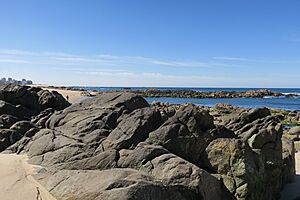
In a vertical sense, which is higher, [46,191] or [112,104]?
[112,104]

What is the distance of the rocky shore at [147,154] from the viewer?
855 cm

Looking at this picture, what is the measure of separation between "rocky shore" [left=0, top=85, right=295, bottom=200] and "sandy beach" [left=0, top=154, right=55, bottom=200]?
260 mm

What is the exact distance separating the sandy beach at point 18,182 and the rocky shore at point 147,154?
0.26 metres

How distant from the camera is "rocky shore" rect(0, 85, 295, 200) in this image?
8547 mm

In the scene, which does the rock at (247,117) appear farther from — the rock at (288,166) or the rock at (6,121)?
the rock at (6,121)

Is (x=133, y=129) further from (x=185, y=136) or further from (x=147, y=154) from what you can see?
(x=147, y=154)

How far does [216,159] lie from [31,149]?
710 centimetres

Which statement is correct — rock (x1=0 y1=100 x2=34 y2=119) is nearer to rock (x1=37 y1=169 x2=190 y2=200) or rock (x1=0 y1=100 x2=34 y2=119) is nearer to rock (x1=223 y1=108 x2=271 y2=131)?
rock (x1=37 y1=169 x2=190 y2=200)

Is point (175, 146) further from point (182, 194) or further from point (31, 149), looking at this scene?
point (31, 149)

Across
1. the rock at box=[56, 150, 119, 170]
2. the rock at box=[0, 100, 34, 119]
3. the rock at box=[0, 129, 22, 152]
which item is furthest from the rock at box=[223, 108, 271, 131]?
the rock at box=[0, 100, 34, 119]

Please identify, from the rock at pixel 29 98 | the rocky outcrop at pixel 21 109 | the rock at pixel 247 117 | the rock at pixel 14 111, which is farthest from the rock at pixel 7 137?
the rock at pixel 247 117

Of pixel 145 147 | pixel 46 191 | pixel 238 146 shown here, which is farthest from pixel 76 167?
pixel 238 146

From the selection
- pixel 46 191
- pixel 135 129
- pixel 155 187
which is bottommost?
pixel 46 191

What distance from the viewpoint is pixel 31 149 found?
43.3 ft
